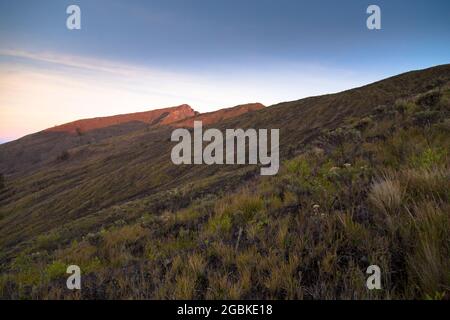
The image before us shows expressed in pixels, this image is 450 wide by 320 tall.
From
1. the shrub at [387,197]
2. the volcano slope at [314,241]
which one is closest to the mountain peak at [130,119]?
the volcano slope at [314,241]

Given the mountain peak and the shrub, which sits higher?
the mountain peak

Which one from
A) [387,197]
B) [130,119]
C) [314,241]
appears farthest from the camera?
[130,119]

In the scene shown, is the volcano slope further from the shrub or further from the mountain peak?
the mountain peak

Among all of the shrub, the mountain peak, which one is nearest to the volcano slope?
the shrub

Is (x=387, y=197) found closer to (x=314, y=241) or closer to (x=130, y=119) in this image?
(x=314, y=241)

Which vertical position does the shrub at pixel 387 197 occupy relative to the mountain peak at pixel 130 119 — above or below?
below

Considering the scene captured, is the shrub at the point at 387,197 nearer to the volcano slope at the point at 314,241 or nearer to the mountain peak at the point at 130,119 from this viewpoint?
the volcano slope at the point at 314,241

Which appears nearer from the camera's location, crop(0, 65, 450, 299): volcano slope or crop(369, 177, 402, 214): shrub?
crop(0, 65, 450, 299): volcano slope

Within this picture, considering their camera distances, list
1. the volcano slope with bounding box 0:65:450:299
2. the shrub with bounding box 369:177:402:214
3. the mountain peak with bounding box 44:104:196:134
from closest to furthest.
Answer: the volcano slope with bounding box 0:65:450:299 < the shrub with bounding box 369:177:402:214 < the mountain peak with bounding box 44:104:196:134

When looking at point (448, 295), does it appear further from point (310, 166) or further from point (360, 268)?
point (310, 166)

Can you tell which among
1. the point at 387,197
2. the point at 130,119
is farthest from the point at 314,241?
the point at 130,119

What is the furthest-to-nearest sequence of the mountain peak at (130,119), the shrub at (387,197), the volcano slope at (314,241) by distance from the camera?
the mountain peak at (130,119)
the shrub at (387,197)
the volcano slope at (314,241)

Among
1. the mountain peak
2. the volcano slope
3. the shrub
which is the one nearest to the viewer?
the volcano slope
